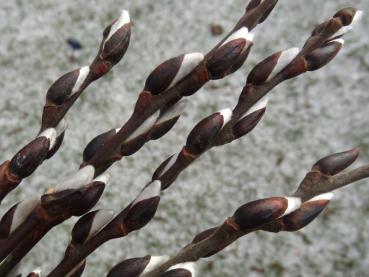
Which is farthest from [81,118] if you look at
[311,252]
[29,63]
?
[311,252]

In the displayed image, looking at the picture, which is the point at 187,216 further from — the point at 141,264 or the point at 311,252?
the point at 141,264

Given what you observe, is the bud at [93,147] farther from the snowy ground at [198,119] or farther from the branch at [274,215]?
the snowy ground at [198,119]

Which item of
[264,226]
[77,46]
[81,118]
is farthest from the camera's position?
[77,46]

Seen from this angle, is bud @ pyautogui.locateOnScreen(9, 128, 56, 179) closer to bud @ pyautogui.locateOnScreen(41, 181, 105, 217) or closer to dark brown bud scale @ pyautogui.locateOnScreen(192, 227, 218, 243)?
bud @ pyautogui.locateOnScreen(41, 181, 105, 217)

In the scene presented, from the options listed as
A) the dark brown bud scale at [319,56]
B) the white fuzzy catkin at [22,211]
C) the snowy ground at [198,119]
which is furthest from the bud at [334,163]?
the snowy ground at [198,119]

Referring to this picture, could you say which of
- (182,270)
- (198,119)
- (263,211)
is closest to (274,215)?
(263,211)

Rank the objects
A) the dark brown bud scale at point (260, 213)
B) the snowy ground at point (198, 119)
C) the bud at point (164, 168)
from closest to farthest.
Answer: the dark brown bud scale at point (260, 213)
the bud at point (164, 168)
the snowy ground at point (198, 119)
